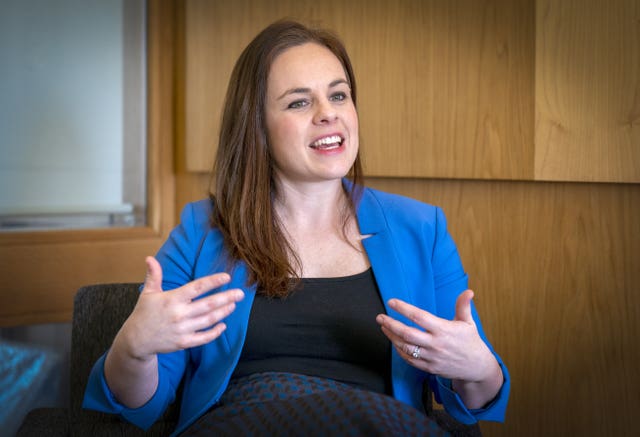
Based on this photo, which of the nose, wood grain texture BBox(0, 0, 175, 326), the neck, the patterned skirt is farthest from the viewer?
wood grain texture BBox(0, 0, 175, 326)

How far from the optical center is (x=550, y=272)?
77.0 inches

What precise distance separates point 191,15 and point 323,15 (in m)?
0.54

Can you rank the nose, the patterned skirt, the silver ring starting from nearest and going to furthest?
the patterned skirt, the silver ring, the nose

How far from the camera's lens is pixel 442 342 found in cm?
125

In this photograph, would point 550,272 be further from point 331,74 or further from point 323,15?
point 323,15

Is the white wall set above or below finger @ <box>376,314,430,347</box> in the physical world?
above

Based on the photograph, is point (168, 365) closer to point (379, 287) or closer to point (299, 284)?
point (299, 284)

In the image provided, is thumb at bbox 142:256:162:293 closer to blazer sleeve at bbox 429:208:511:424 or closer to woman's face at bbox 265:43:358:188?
woman's face at bbox 265:43:358:188

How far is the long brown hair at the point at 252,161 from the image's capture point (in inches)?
63.8

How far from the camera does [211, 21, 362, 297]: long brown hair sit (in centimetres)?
162

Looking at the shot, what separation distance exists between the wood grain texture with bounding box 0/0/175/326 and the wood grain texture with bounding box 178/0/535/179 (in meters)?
0.33

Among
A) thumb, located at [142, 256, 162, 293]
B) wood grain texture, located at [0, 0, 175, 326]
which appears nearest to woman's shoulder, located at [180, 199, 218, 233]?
thumb, located at [142, 256, 162, 293]

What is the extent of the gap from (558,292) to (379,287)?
685mm

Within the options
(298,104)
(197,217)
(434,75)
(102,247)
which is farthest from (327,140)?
(102,247)
